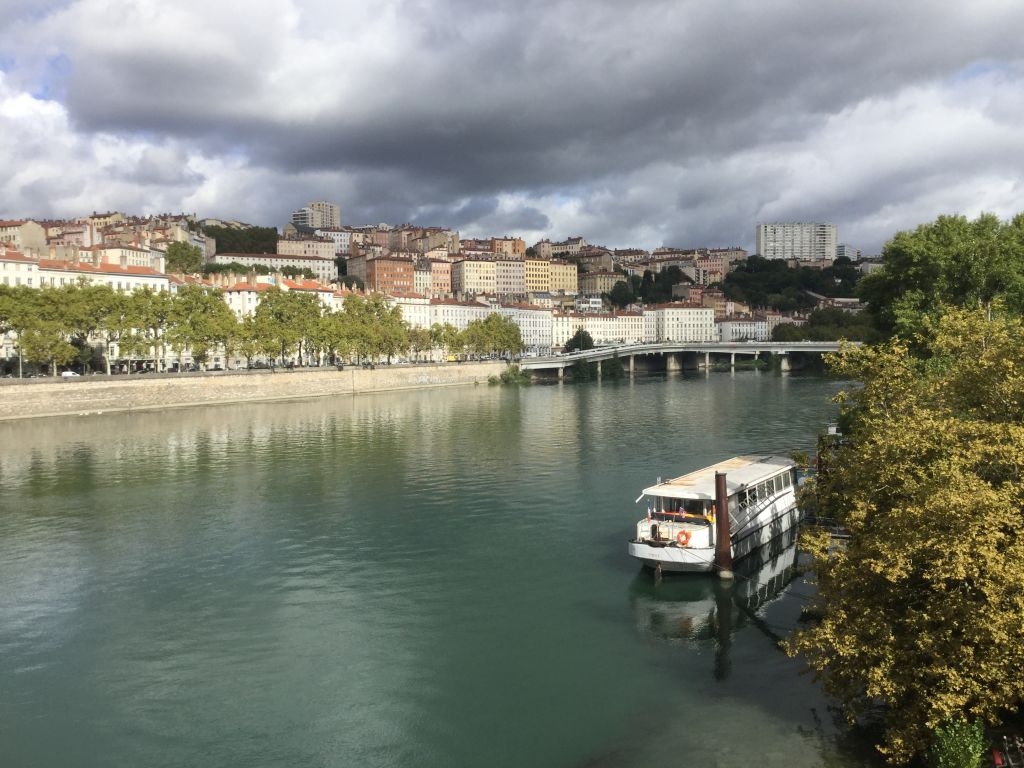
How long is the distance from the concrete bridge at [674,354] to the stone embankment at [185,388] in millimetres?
21290

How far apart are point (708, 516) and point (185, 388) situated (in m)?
48.4

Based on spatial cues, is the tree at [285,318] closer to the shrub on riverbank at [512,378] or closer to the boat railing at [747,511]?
the shrub on riverbank at [512,378]

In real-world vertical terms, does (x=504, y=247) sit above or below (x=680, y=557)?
above

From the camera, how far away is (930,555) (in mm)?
9953

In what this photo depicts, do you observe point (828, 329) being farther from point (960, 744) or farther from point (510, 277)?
point (960, 744)

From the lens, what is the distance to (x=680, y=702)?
13.2 m

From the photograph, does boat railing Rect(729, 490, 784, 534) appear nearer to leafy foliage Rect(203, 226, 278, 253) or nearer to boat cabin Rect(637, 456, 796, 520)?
boat cabin Rect(637, 456, 796, 520)

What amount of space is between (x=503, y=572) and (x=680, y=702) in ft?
23.1

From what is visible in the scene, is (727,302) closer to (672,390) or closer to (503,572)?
(672,390)

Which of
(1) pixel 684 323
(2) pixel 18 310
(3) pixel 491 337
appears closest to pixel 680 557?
(2) pixel 18 310

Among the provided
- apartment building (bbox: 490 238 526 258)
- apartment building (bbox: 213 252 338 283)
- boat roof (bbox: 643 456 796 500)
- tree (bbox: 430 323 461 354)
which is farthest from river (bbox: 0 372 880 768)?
apartment building (bbox: 490 238 526 258)

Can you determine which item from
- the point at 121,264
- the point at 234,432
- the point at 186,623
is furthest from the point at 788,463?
the point at 121,264

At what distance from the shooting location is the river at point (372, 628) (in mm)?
12227

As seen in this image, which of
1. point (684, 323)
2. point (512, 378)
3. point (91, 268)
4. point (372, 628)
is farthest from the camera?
point (684, 323)
